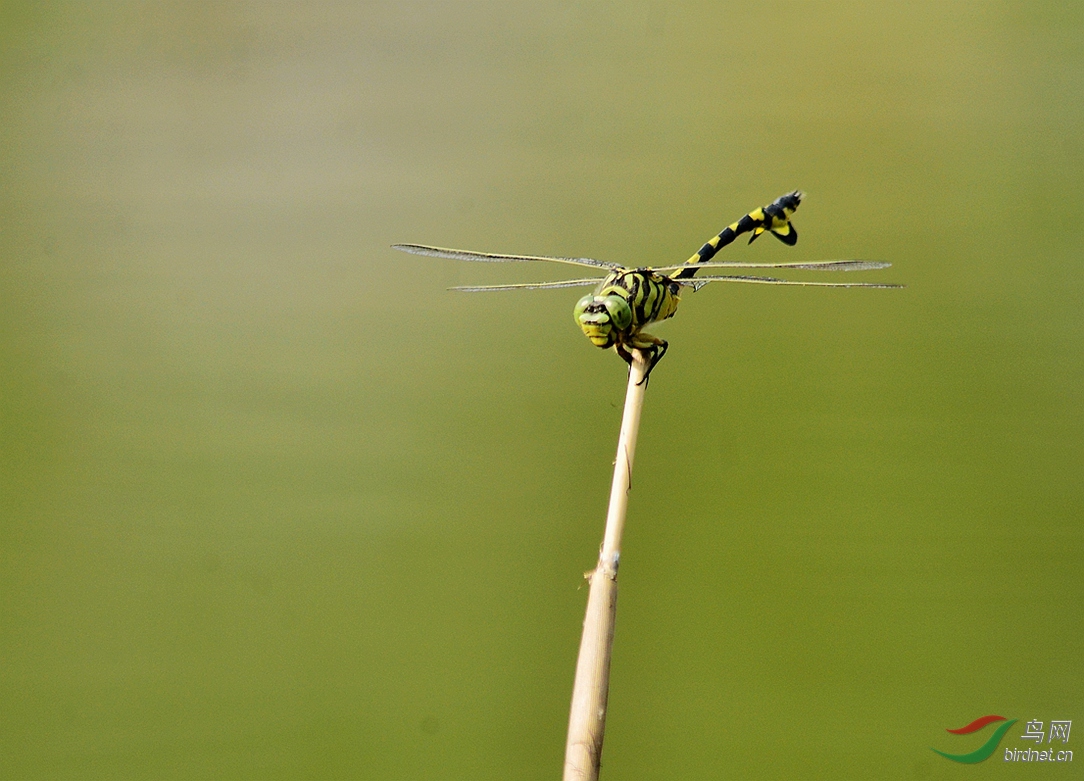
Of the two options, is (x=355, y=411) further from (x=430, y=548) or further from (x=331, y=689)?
(x=331, y=689)

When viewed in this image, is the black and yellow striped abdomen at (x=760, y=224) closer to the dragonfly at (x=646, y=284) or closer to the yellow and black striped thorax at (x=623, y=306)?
the dragonfly at (x=646, y=284)

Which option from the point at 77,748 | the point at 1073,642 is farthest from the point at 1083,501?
the point at 77,748

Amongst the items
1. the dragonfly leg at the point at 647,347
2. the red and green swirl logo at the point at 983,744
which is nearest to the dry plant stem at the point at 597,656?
the dragonfly leg at the point at 647,347

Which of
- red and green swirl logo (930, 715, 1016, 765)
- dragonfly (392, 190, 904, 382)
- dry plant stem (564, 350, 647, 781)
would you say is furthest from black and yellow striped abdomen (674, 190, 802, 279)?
red and green swirl logo (930, 715, 1016, 765)

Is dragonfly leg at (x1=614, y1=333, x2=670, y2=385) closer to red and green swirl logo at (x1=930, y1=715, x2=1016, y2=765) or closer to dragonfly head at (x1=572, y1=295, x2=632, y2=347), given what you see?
dragonfly head at (x1=572, y1=295, x2=632, y2=347)

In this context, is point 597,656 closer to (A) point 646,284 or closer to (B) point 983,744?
(A) point 646,284


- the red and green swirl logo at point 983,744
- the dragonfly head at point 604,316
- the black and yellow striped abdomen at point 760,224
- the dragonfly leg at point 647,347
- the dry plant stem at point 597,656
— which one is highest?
the black and yellow striped abdomen at point 760,224

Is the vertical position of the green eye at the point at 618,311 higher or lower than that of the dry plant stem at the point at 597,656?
higher

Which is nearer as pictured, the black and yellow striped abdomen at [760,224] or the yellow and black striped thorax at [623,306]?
the yellow and black striped thorax at [623,306]
